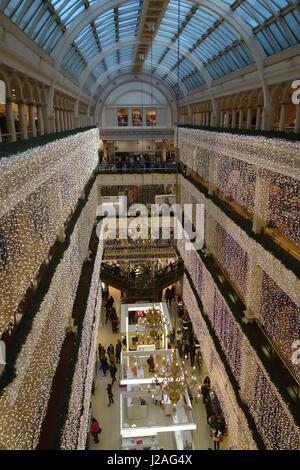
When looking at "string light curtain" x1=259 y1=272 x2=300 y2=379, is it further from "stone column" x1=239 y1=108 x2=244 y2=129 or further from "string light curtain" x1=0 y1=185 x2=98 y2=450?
"stone column" x1=239 y1=108 x2=244 y2=129

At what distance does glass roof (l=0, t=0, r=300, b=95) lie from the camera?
1106 centimetres

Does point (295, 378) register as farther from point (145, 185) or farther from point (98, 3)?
point (145, 185)

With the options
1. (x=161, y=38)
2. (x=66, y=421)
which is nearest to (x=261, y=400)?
(x=66, y=421)

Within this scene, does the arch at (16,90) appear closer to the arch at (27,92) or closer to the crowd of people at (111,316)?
the arch at (27,92)

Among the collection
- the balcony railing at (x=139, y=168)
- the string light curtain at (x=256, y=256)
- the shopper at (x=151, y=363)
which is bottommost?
the shopper at (x=151, y=363)

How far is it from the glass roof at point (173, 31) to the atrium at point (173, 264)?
3.1 inches

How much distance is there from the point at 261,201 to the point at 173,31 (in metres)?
13.2

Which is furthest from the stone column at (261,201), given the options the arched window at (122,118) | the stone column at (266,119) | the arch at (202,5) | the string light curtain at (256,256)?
the arched window at (122,118)

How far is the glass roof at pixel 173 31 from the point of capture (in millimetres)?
11063

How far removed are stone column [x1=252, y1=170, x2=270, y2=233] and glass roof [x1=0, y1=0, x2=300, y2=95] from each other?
11.2 ft

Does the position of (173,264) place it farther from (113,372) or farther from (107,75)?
(107,75)

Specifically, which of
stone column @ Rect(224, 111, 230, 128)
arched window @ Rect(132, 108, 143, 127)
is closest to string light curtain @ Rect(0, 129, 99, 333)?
stone column @ Rect(224, 111, 230, 128)

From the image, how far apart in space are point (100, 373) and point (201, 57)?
50.8ft
